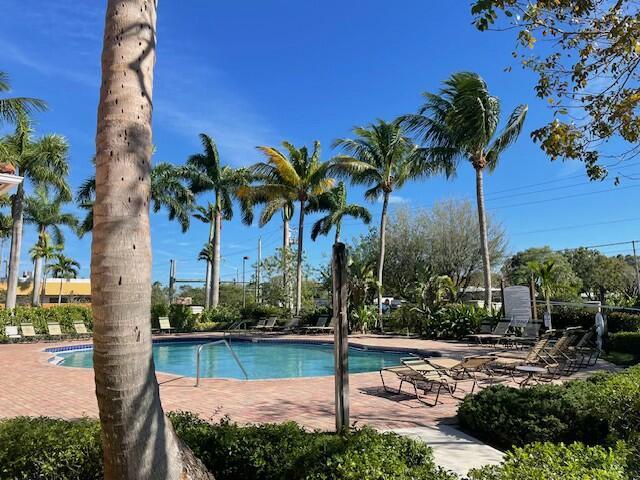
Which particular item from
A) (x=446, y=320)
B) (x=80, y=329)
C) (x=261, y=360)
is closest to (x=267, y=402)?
(x=261, y=360)

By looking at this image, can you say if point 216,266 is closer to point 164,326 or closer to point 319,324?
point 164,326

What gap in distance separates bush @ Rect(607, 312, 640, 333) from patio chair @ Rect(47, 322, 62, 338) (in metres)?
21.4

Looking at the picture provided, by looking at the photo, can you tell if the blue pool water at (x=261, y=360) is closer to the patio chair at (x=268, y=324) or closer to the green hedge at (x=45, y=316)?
the patio chair at (x=268, y=324)

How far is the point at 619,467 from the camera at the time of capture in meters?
2.98

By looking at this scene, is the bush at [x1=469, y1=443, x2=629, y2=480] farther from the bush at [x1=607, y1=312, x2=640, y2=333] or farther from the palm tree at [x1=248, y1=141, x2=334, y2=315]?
the palm tree at [x1=248, y1=141, x2=334, y2=315]

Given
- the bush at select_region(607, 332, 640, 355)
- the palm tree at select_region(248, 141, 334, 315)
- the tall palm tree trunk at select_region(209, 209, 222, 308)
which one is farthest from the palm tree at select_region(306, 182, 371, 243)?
the bush at select_region(607, 332, 640, 355)

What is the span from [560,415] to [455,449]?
1.23 m

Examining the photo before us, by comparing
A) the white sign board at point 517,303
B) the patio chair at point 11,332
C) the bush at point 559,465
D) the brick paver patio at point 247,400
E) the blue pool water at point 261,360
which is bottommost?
the blue pool water at point 261,360

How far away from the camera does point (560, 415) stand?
5328 millimetres

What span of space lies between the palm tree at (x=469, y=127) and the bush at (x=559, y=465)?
57.8 feet

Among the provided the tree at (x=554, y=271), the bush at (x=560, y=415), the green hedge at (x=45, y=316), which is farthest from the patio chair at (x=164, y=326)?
the bush at (x=560, y=415)

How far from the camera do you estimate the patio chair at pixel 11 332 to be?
20.2 meters

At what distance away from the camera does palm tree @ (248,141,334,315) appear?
2711 cm

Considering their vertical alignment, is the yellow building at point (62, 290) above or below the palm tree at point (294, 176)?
below
